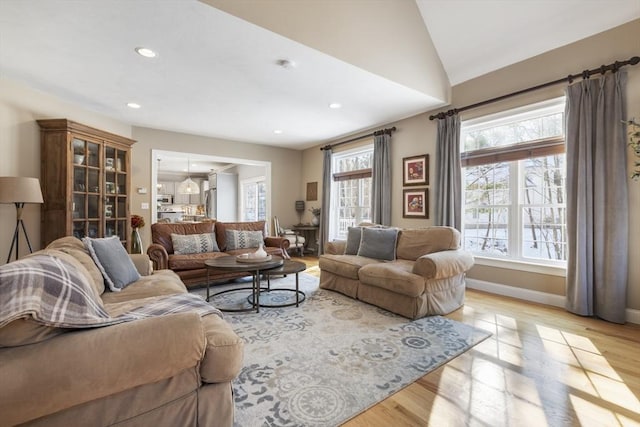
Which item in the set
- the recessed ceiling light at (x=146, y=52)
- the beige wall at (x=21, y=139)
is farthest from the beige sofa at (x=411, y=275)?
the beige wall at (x=21, y=139)

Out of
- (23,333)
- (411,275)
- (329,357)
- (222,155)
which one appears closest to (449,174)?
(411,275)

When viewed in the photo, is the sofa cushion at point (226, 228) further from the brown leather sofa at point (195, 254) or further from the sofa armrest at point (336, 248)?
the sofa armrest at point (336, 248)

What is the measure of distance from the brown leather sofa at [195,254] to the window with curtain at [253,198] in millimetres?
3578

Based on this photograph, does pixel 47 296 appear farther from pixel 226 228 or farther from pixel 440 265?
pixel 226 228

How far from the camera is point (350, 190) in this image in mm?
6191

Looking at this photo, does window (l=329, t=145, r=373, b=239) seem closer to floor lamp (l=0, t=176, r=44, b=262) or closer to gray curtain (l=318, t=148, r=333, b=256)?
gray curtain (l=318, t=148, r=333, b=256)

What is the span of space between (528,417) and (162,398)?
184 cm

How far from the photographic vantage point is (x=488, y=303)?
3400 millimetres

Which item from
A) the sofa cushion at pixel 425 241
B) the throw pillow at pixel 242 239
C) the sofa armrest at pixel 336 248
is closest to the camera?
the sofa cushion at pixel 425 241

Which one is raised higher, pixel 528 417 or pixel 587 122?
pixel 587 122

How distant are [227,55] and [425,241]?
3.03 meters

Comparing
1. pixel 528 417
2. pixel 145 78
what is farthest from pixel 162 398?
pixel 145 78

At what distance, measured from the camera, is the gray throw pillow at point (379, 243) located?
3.73m

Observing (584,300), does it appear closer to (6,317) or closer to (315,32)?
(315,32)
